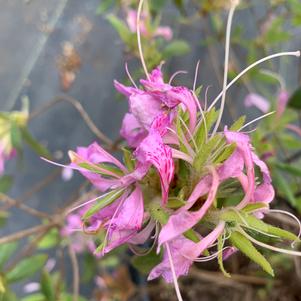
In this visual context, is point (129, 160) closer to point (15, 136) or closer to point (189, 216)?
point (189, 216)

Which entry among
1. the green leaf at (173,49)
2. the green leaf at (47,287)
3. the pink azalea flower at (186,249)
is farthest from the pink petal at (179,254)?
the green leaf at (173,49)

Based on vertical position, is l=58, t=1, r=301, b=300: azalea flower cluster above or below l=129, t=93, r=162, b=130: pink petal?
below

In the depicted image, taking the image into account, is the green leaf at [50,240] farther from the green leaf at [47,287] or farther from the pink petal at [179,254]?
the pink petal at [179,254]

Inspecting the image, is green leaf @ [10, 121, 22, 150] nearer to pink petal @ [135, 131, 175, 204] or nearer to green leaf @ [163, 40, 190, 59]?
green leaf @ [163, 40, 190, 59]

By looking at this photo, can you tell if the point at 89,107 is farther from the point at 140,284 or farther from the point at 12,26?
the point at 140,284

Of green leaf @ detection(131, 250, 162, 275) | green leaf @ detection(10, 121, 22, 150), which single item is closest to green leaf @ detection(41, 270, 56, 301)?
green leaf @ detection(10, 121, 22, 150)

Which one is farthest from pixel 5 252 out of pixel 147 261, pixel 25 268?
pixel 147 261
